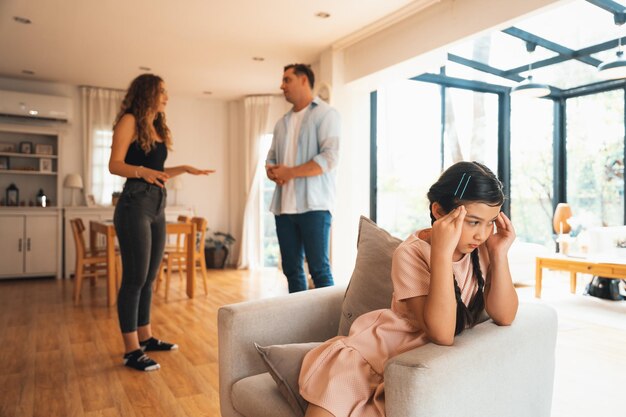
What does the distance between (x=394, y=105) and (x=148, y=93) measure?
3.68 meters

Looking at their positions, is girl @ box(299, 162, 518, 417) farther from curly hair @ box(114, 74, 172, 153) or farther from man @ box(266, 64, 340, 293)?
curly hair @ box(114, 74, 172, 153)

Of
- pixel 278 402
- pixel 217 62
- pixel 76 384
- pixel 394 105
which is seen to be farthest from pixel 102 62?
pixel 278 402

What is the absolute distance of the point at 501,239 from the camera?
1.17m

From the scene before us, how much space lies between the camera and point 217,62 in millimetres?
5270

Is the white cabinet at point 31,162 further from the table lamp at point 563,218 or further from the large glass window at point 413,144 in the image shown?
the table lamp at point 563,218

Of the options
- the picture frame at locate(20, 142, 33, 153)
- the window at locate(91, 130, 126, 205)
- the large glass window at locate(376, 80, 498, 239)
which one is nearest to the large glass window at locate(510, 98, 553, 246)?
the large glass window at locate(376, 80, 498, 239)

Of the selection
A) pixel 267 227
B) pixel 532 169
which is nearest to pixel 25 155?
pixel 267 227

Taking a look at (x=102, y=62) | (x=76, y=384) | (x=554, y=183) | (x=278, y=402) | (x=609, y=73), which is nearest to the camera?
(x=278, y=402)

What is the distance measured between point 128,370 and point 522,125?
6.13 m

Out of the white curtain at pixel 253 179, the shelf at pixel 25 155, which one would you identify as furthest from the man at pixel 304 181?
the shelf at pixel 25 155

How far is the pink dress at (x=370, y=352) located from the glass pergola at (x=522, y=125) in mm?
4305

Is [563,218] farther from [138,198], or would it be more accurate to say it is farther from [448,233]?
[448,233]

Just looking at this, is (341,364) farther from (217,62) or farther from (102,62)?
(102,62)

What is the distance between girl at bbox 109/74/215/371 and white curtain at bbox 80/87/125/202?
4.20m
